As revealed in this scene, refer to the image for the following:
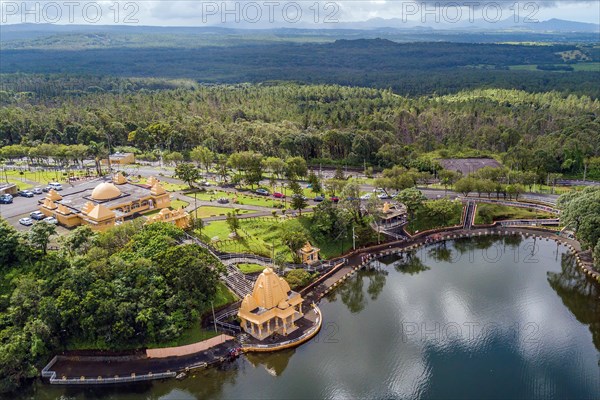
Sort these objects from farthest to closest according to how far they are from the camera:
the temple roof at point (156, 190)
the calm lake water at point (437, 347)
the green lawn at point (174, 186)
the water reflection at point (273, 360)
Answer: the green lawn at point (174, 186), the temple roof at point (156, 190), the water reflection at point (273, 360), the calm lake water at point (437, 347)

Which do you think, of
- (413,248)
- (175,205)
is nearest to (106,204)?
(175,205)

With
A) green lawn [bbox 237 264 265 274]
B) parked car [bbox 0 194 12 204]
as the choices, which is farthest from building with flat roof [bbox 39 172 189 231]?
green lawn [bbox 237 264 265 274]

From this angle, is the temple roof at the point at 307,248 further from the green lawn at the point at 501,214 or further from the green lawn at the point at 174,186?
the green lawn at the point at 174,186

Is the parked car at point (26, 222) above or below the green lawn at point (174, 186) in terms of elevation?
below

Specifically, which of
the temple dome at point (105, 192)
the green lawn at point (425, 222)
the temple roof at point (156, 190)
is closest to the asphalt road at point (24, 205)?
the temple dome at point (105, 192)

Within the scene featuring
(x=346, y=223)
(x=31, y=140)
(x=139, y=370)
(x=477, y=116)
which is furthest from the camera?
(x=477, y=116)

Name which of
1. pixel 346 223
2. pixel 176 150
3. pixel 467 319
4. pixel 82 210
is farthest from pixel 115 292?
pixel 176 150

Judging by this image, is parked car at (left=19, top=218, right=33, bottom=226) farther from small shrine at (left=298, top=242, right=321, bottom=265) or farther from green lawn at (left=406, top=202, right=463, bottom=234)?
green lawn at (left=406, top=202, right=463, bottom=234)

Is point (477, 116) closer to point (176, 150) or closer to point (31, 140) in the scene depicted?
point (176, 150)
